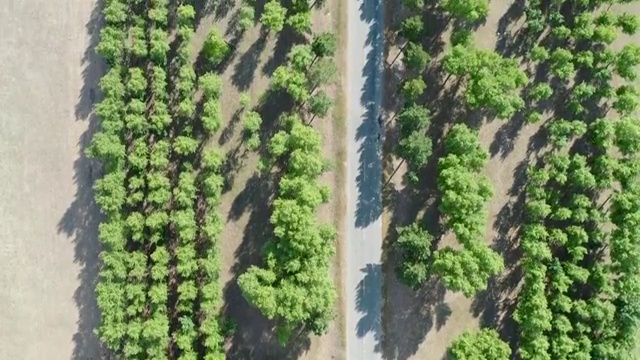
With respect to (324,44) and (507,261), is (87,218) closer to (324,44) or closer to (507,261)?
(324,44)

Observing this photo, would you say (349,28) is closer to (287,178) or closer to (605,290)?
(287,178)

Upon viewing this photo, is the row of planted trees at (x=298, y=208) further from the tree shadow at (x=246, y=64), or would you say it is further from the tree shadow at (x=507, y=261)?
the tree shadow at (x=507, y=261)

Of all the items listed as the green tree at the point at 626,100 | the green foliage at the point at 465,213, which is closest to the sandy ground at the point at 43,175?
the green foliage at the point at 465,213

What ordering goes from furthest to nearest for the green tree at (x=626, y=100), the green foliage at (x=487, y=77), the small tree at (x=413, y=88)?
the small tree at (x=413, y=88) → the green tree at (x=626, y=100) → the green foliage at (x=487, y=77)

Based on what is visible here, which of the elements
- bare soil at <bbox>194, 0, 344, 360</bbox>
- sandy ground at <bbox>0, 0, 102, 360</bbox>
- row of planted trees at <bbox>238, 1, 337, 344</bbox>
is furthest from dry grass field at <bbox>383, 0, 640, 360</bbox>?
sandy ground at <bbox>0, 0, 102, 360</bbox>

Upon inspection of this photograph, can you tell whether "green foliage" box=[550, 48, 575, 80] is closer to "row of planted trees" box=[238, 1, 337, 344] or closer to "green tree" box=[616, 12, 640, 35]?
"green tree" box=[616, 12, 640, 35]

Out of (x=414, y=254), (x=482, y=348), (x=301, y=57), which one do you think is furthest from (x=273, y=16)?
(x=482, y=348)
